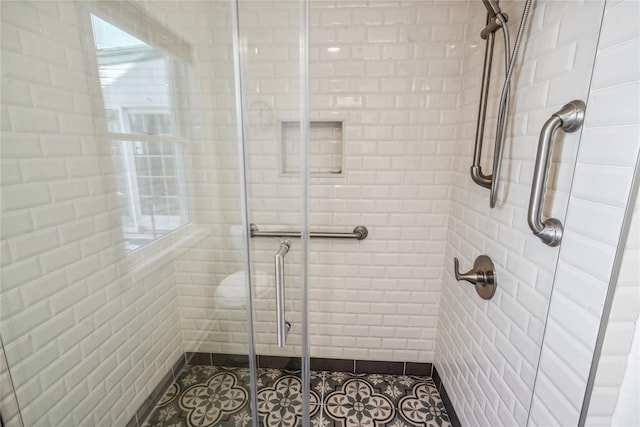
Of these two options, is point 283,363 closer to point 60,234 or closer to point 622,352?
point 60,234

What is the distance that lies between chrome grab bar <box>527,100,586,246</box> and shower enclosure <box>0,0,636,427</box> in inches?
1.5

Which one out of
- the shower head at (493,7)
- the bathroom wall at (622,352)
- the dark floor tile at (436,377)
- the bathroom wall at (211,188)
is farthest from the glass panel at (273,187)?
the bathroom wall at (622,352)

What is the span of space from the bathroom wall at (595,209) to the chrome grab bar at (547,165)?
0.03 metres

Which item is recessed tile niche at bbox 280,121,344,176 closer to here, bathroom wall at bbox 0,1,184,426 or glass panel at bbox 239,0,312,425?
glass panel at bbox 239,0,312,425

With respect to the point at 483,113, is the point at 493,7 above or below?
above

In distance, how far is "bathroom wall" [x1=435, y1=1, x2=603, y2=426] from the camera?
0.75m

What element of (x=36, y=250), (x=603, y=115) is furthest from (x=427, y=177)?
(x=36, y=250)

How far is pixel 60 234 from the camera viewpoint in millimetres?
910

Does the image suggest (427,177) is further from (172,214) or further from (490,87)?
(172,214)

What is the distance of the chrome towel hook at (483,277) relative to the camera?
1.08 meters

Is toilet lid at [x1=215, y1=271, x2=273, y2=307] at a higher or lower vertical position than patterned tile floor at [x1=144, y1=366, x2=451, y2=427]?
higher

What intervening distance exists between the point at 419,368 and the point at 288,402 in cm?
83

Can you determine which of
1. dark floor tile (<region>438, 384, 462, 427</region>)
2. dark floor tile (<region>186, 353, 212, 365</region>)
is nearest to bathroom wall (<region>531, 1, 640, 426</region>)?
dark floor tile (<region>438, 384, 462, 427</region>)

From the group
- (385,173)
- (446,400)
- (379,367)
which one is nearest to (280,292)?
(385,173)
